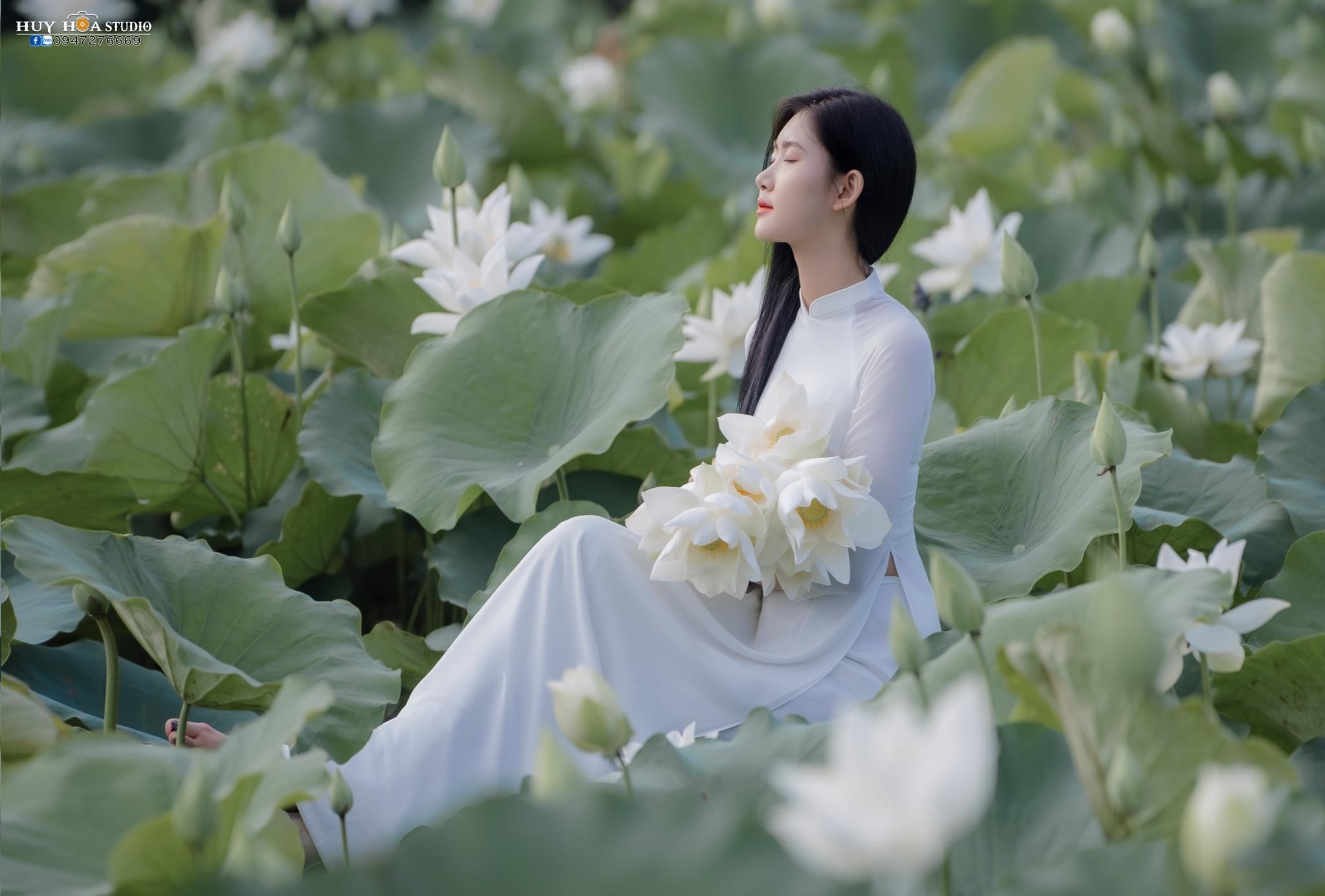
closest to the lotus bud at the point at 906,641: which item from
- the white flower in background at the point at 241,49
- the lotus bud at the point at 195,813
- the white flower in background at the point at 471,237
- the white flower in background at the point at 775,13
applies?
the lotus bud at the point at 195,813

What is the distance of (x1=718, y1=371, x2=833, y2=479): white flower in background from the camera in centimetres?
156

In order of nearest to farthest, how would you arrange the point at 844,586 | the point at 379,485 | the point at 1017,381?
the point at 844,586, the point at 379,485, the point at 1017,381

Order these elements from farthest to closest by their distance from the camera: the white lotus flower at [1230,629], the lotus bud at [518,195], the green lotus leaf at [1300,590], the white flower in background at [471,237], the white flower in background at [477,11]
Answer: the white flower in background at [477,11] → the lotus bud at [518,195] → the white flower in background at [471,237] → the green lotus leaf at [1300,590] → the white lotus flower at [1230,629]

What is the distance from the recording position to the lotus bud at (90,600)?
5.17 feet

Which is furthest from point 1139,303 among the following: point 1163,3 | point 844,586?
point 1163,3

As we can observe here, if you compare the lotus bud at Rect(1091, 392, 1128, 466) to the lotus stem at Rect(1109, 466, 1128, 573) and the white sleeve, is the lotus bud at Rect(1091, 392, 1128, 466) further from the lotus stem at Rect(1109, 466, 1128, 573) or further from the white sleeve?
the white sleeve

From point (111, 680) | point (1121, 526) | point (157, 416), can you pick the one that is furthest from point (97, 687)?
point (1121, 526)

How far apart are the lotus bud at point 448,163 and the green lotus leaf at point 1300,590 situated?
4.34ft

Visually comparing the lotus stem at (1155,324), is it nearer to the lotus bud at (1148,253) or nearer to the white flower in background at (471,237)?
the lotus bud at (1148,253)

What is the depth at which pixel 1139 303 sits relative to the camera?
3082 millimetres

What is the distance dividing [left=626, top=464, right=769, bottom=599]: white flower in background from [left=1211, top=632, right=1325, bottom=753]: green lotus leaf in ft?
1.83

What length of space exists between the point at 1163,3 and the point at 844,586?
12.8 feet

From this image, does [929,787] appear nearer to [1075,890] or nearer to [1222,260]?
[1075,890]

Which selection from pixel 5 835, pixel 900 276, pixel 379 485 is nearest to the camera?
pixel 5 835
